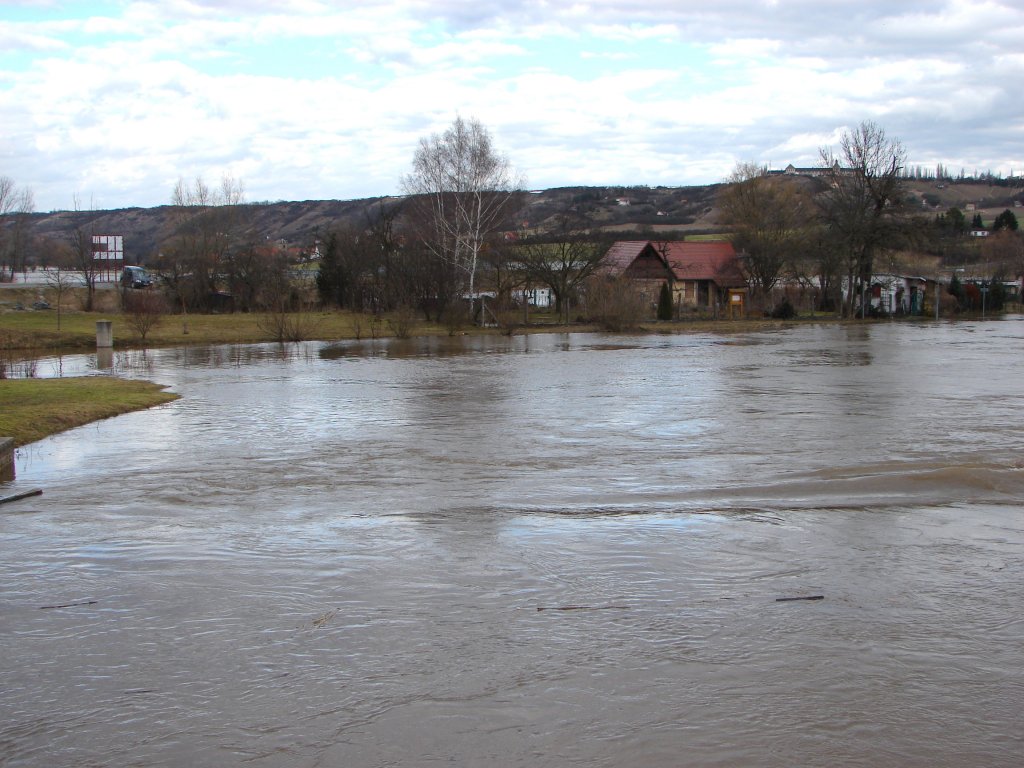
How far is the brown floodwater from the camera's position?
17.7 ft

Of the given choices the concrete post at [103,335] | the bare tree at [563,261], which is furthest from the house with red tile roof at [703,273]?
the concrete post at [103,335]

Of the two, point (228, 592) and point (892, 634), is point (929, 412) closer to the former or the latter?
point (892, 634)

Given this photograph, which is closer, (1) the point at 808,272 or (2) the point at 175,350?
(2) the point at 175,350

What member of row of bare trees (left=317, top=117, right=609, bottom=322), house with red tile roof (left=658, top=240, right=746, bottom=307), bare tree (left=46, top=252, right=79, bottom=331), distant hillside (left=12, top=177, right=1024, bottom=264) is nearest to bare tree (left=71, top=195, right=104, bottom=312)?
bare tree (left=46, top=252, right=79, bottom=331)

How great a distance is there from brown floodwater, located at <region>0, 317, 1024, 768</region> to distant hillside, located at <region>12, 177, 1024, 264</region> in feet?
376

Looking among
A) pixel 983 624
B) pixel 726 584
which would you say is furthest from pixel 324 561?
pixel 983 624

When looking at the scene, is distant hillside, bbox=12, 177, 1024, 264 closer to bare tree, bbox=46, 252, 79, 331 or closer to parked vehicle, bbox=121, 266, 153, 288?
parked vehicle, bbox=121, 266, 153, 288

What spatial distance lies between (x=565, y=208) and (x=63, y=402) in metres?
118

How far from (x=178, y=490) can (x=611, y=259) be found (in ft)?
209

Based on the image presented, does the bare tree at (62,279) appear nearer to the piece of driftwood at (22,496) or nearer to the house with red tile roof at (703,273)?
the house with red tile roof at (703,273)

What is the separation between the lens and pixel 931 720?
544 centimetres

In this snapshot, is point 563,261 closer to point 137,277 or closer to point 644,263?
point 644,263

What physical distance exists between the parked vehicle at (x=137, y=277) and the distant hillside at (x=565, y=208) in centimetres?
5988

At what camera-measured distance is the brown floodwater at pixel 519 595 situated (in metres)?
5.39
